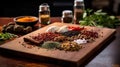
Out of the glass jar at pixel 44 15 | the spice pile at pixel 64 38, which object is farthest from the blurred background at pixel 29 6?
the spice pile at pixel 64 38

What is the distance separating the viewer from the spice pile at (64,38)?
5.78 ft

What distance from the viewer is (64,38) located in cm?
191

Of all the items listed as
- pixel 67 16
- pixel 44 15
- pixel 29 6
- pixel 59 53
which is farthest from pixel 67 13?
pixel 29 6

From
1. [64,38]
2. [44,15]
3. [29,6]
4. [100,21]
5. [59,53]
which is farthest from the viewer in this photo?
[29,6]

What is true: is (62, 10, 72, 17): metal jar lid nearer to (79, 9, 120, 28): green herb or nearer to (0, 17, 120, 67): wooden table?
(79, 9, 120, 28): green herb

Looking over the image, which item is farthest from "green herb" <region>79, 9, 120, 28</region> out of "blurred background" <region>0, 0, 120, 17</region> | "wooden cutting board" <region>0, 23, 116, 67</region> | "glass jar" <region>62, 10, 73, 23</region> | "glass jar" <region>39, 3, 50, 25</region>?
"blurred background" <region>0, 0, 120, 17</region>

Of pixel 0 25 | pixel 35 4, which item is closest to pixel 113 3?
pixel 35 4


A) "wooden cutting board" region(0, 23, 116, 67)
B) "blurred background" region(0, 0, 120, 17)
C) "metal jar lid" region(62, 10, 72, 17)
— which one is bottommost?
"blurred background" region(0, 0, 120, 17)

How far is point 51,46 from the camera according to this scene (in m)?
1.78

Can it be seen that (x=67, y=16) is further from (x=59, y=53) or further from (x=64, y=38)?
(x=59, y=53)

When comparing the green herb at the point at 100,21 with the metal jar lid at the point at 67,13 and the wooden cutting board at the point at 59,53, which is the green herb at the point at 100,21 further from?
the wooden cutting board at the point at 59,53

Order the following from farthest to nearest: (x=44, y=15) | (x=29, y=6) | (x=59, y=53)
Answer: (x=29, y=6) → (x=44, y=15) → (x=59, y=53)

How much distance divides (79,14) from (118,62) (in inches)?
34.8

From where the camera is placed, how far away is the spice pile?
176 cm
